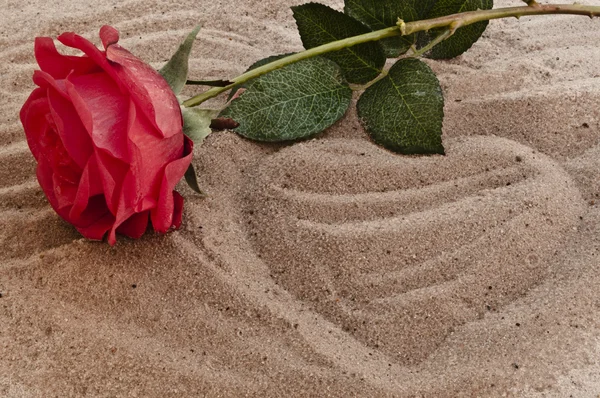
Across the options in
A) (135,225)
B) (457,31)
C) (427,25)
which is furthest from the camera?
(457,31)

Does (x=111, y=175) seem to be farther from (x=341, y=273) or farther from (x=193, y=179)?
(x=341, y=273)

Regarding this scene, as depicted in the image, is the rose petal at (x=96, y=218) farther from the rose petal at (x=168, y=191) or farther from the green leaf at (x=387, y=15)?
the green leaf at (x=387, y=15)

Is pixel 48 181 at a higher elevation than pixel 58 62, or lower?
lower

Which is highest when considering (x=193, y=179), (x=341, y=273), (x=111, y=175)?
(x=111, y=175)

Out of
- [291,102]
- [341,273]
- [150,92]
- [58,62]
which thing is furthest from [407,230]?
[58,62]

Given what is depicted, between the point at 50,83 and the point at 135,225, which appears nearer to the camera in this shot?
the point at 50,83

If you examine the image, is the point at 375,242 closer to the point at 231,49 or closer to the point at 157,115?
the point at 157,115

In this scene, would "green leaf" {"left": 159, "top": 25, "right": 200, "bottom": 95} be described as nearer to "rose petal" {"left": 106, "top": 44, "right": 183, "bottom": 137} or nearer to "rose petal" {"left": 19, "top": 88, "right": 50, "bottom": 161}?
"rose petal" {"left": 106, "top": 44, "right": 183, "bottom": 137}
